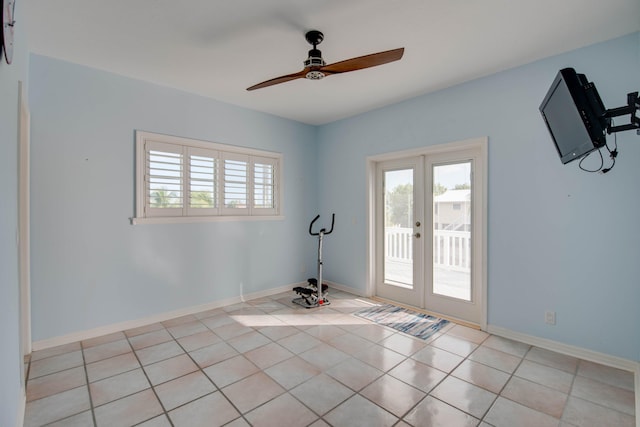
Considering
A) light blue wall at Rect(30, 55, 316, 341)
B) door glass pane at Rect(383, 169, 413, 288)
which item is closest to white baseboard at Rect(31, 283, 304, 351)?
light blue wall at Rect(30, 55, 316, 341)

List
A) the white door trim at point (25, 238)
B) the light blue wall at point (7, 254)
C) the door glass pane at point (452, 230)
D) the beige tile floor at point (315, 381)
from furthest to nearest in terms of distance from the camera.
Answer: the door glass pane at point (452, 230) < the white door trim at point (25, 238) < the beige tile floor at point (315, 381) < the light blue wall at point (7, 254)

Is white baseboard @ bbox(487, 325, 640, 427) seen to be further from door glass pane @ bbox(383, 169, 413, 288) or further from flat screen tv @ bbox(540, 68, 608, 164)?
flat screen tv @ bbox(540, 68, 608, 164)

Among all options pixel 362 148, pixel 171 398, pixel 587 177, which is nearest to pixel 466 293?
pixel 587 177

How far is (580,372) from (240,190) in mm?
4102

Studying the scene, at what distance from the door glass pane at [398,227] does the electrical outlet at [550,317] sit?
5.08 feet

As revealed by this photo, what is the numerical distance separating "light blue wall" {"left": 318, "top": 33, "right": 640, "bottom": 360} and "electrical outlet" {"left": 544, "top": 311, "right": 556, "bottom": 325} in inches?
1.3

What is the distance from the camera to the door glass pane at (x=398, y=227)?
416cm

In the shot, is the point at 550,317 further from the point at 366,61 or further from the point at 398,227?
the point at 366,61

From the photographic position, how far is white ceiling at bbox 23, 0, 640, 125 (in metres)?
2.15

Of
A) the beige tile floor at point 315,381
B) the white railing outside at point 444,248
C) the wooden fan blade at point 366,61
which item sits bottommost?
the beige tile floor at point 315,381

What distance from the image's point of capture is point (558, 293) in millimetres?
2818

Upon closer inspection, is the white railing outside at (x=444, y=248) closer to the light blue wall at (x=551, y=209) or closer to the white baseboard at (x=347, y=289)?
the light blue wall at (x=551, y=209)

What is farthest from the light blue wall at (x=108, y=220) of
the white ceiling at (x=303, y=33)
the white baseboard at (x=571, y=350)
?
the white baseboard at (x=571, y=350)

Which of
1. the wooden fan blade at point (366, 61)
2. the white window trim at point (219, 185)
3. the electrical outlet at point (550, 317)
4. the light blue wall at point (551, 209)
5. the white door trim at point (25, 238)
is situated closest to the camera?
the wooden fan blade at point (366, 61)
